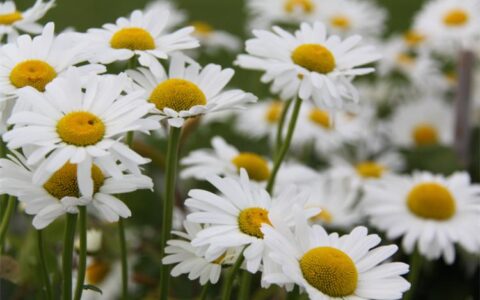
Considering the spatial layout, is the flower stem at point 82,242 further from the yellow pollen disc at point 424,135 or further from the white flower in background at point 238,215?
the yellow pollen disc at point 424,135

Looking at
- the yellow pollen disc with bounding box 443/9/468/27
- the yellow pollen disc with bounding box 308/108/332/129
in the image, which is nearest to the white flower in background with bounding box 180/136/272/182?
the yellow pollen disc with bounding box 308/108/332/129

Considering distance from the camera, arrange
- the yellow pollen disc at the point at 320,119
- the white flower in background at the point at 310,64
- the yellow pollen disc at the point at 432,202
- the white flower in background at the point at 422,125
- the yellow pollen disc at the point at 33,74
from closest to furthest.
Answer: the yellow pollen disc at the point at 33,74, the white flower in background at the point at 310,64, the yellow pollen disc at the point at 432,202, the yellow pollen disc at the point at 320,119, the white flower in background at the point at 422,125

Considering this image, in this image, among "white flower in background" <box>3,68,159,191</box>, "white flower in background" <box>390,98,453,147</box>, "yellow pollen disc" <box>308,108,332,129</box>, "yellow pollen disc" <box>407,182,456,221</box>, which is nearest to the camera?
"white flower in background" <box>3,68,159,191</box>

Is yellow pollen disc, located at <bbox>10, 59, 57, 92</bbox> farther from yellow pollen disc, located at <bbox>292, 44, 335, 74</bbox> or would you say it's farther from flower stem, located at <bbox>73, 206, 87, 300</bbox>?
yellow pollen disc, located at <bbox>292, 44, 335, 74</bbox>

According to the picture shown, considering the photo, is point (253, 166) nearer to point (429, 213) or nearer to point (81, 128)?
point (429, 213)

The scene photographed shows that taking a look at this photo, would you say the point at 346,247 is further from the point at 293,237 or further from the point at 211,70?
the point at 211,70

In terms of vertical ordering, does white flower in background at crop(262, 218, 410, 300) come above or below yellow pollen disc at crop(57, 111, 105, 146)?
below

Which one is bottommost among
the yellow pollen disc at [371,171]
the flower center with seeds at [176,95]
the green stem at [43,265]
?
the green stem at [43,265]

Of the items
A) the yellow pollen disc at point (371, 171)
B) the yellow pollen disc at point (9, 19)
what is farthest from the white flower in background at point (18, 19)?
the yellow pollen disc at point (371, 171)
